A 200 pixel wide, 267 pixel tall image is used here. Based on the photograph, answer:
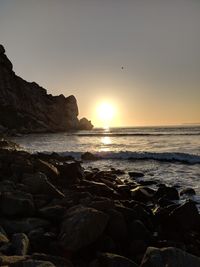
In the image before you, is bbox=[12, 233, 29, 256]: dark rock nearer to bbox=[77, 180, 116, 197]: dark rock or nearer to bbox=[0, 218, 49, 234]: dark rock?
bbox=[0, 218, 49, 234]: dark rock

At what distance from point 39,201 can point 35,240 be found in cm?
241

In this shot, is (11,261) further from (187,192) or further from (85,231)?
(187,192)

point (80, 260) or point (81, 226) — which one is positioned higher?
point (81, 226)

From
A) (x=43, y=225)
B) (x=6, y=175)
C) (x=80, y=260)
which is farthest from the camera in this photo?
(x=6, y=175)

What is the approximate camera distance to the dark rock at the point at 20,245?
23.7 ft

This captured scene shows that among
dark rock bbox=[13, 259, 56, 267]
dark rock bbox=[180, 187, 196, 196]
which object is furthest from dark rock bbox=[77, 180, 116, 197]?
dark rock bbox=[13, 259, 56, 267]

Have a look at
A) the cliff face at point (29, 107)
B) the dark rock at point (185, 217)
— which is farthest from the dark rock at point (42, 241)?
the cliff face at point (29, 107)

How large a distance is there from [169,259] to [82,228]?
Answer: 2169 millimetres

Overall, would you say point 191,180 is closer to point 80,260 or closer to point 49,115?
point 80,260

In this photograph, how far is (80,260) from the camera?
25.8 feet

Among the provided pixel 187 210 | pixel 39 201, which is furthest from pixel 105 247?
pixel 187 210

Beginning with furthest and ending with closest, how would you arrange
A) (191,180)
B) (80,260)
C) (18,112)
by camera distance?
(18,112) < (191,180) < (80,260)

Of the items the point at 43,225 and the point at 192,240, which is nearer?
the point at 43,225

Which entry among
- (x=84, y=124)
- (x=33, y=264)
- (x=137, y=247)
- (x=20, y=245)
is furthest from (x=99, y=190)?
(x=84, y=124)
